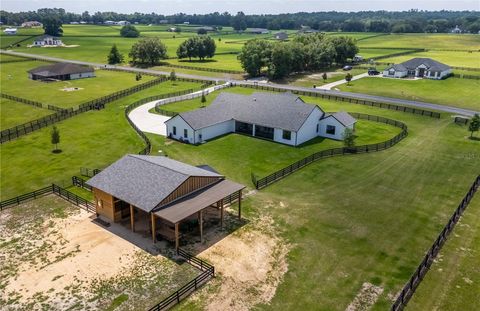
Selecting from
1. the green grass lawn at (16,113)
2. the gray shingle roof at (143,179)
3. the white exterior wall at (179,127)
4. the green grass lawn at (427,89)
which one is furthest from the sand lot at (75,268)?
the green grass lawn at (427,89)

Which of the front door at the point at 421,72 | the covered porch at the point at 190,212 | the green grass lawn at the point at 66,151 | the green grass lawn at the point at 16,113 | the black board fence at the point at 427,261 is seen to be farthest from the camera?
the front door at the point at 421,72

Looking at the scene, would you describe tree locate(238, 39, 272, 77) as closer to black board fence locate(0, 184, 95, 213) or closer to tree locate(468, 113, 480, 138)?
tree locate(468, 113, 480, 138)

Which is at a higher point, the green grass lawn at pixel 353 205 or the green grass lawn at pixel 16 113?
the green grass lawn at pixel 16 113

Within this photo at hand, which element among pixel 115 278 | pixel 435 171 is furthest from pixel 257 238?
pixel 435 171

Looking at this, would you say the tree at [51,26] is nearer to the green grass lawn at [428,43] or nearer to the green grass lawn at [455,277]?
the green grass lawn at [428,43]

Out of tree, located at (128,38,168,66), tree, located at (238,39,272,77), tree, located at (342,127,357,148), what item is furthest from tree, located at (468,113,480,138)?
tree, located at (128,38,168,66)

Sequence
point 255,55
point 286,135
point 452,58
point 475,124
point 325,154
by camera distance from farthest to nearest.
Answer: point 452,58
point 255,55
point 475,124
point 286,135
point 325,154

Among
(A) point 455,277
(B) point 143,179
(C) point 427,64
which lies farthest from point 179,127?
(C) point 427,64

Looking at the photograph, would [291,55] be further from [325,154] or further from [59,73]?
[59,73]

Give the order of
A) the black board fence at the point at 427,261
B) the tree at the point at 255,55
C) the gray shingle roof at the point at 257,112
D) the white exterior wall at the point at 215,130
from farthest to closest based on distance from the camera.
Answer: the tree at the point at 255,55, the gray shingle roof at the point at 257,112, the white exterior wall at the point at 215,130, the black board fence at the point at 427,261
